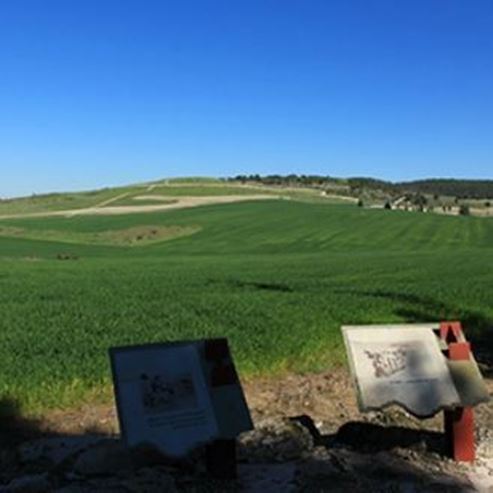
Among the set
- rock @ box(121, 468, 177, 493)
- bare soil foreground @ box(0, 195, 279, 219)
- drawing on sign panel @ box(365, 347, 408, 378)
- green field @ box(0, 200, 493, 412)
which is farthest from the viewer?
bare soil foreground @ box(0, 195, 279, 219)

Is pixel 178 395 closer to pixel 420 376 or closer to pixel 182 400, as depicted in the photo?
pixel 182 400

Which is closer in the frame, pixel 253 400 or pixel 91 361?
pixel 253 400

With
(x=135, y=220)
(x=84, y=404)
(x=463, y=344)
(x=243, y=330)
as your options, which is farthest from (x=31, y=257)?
(x=463, y=344)

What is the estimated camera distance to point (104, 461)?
7.01 metres

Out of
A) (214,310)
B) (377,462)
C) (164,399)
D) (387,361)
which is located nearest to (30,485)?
(164,399)

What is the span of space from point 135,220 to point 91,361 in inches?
3272

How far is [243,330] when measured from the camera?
1515 cm

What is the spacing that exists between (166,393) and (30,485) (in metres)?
1.25

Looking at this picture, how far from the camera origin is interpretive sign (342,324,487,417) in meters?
6.83

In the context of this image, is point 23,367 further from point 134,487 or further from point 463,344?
point 463,344

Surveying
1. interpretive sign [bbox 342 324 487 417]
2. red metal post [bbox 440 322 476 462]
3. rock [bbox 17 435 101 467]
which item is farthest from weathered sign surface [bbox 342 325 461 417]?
rock [bbox 17 435 101 467]

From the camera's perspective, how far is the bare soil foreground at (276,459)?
6316 millimetres

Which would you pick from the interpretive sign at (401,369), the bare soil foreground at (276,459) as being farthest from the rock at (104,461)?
the interpretive sign at (401,369)

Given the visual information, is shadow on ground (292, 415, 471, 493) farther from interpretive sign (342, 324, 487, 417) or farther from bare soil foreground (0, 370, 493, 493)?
interpretive sign (342, 324, 487, 417)
